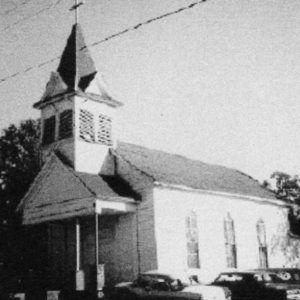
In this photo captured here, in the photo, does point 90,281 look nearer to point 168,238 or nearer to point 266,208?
point 168,238

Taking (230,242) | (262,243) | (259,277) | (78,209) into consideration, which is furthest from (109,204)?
(262,243)

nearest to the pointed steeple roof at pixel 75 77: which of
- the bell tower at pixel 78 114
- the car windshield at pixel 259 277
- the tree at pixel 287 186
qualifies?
A: the bell tower at pixel 78 114

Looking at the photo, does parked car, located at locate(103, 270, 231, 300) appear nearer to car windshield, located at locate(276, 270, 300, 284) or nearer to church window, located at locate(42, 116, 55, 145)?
car windshield, located at locate(276, 270, 300, 284)

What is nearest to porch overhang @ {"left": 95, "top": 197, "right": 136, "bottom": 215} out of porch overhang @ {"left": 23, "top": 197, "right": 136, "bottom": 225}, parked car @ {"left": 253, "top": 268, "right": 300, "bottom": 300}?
Result: porch overhang @ {"left": 23, "top": 197, "right": 136, "bottom": 225}

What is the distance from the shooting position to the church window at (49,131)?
2303 centimetres

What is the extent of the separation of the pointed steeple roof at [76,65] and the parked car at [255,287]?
1261cm

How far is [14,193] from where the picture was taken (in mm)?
31609

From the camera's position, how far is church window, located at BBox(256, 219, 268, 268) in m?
26.8

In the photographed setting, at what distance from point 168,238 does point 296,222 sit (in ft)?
101

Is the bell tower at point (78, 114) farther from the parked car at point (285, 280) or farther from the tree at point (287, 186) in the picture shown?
the tree at point (287, 186)

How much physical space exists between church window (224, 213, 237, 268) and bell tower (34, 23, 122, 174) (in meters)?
7.91

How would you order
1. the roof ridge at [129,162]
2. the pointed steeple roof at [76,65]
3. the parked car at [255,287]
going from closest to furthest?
the parked car at [255,287] < the roof ridge at [129,162] < the pointed steeple roof at [76,65]

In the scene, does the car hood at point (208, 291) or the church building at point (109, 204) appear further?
the church building at point (109, 204)

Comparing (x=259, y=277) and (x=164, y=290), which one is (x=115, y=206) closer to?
(x=164, y=290)
